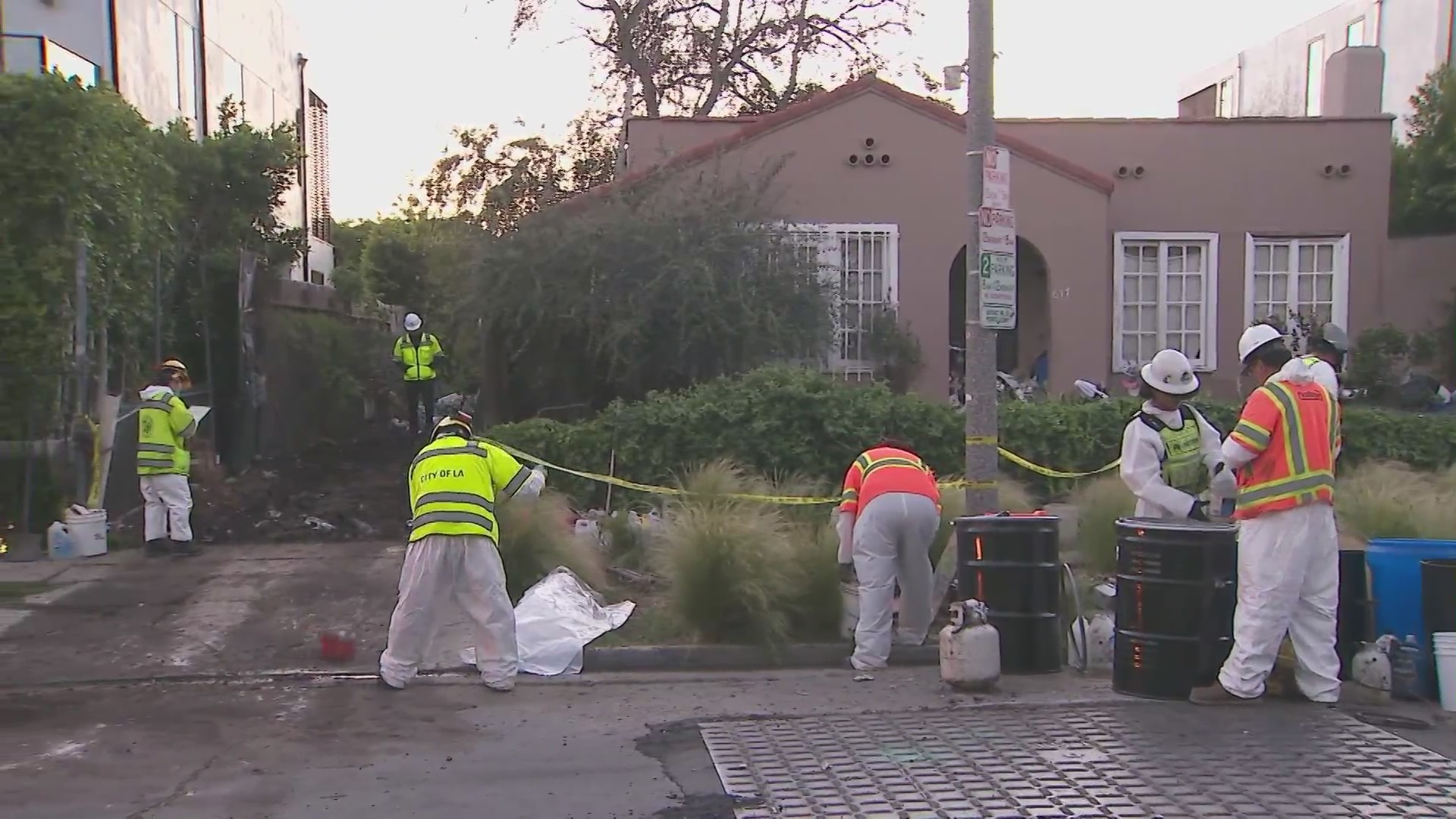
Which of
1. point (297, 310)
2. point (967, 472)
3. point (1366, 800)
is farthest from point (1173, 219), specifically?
point (1366, 800)

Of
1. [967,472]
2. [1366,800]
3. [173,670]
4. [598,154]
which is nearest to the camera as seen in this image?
[1366,800]

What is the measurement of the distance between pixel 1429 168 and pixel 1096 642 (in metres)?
17.2

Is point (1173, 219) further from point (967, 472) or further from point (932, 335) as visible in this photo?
point (967, 472)

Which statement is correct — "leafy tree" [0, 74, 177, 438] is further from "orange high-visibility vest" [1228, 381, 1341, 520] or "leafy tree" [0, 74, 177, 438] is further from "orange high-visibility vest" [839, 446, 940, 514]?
"orange high-visibility vest" [1228, 381, 1341, 520]

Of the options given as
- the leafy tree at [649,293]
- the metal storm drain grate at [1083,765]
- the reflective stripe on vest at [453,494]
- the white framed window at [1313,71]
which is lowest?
the metal storm drain grate at [1083,765]

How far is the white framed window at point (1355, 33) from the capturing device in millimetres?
30484

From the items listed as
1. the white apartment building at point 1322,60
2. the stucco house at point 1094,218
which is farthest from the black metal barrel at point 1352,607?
the white apartment building at point 1322,60

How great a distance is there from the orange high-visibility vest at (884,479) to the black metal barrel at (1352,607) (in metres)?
2.30

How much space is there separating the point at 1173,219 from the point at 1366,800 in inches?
516

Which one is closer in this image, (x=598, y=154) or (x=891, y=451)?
(x=891, y=451)

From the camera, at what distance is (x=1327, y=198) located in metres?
17.2

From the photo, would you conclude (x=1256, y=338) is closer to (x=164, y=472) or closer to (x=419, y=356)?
(x=164, y=472)

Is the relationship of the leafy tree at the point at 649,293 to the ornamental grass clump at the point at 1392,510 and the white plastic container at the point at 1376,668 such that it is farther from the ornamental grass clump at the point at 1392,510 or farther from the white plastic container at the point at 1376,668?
the white plastic container at the point at 1376,668

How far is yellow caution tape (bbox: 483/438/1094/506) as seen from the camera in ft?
33.1
